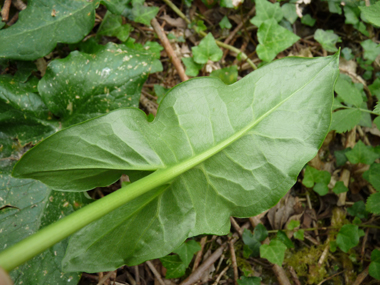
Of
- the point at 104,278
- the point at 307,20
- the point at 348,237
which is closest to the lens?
the point at 104,278

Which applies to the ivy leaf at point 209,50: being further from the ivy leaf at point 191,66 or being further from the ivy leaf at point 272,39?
the ivy leaf at point 272,39

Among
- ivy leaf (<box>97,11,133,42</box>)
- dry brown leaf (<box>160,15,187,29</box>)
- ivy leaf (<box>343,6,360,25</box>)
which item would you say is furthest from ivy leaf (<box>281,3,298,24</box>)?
ivy leaf (<box>97,11,133,42</box>)

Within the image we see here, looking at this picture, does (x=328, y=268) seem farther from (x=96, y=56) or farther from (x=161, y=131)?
(x=96, y=56)

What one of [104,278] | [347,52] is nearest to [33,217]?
[104,278]

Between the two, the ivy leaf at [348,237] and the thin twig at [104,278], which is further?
the ivy leaf at [348,237]

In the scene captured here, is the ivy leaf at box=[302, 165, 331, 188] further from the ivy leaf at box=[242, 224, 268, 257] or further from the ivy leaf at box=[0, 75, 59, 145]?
the ivy leaf at box=[0, 75, 59, 145]

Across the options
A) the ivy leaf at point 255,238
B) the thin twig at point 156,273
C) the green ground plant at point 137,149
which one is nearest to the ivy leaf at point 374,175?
the green ground plant at point 137,149

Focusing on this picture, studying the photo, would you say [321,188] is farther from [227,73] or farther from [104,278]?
[104,278]
